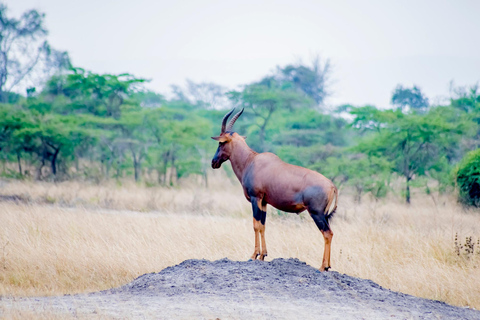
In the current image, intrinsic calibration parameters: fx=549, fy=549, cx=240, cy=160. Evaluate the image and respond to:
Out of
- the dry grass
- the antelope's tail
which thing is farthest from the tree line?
the antelope's tail

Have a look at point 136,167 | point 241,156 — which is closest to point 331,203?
point 241,156

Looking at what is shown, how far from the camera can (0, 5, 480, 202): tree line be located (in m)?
19.9

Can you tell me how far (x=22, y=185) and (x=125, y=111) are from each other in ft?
23.2

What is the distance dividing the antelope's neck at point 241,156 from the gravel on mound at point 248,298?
1.23 metres

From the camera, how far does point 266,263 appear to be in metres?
6.82

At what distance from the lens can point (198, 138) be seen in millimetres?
25062

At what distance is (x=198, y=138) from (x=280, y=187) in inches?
730

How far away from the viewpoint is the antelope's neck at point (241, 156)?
7242 mm

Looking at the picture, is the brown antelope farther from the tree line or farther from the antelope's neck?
the tree line

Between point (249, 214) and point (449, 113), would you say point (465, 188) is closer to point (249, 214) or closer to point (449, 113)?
point (249, 214)

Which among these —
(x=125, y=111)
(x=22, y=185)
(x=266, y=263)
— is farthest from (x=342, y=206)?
(x=125, y=111)

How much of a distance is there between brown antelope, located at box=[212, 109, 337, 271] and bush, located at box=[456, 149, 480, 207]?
32.2ft

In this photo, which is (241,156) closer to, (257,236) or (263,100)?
(257,236)

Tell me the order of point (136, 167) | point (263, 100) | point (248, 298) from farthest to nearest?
point (263, 100) < point (136, 167) < point (248, 298)
